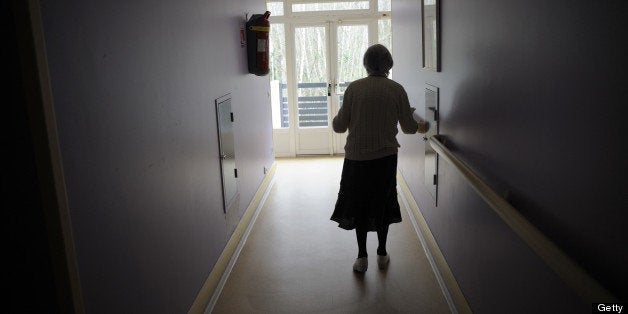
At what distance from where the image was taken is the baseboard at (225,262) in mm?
2844

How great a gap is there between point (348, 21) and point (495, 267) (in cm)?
566

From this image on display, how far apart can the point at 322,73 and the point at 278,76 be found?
666mm

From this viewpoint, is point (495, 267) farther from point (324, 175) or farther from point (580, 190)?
point (324, 175)

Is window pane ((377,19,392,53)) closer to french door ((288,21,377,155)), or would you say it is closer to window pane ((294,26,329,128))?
french door ((288,21,377,155))

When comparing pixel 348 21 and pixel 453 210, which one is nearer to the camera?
pixel 453 210

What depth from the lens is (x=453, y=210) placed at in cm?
294

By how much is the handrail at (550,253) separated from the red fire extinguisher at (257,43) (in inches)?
115

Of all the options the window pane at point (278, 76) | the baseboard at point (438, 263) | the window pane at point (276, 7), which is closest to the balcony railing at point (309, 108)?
the window pane at point (278, 76)

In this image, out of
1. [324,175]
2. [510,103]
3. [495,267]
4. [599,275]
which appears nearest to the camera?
[599,275]

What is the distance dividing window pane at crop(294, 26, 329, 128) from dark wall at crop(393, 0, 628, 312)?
4425 mm

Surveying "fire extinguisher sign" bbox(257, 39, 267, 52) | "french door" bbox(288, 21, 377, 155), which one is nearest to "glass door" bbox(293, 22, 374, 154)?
"french door" bbox(288, 21, 377, 155)

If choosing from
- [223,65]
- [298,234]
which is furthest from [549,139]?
[298,234]

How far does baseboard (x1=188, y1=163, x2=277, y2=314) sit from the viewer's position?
2.84m

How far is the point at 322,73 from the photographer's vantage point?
743 centimetres
